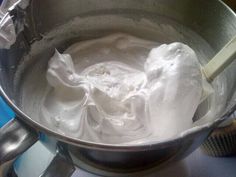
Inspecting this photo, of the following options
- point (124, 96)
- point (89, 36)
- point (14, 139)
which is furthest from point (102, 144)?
point (89, 36)

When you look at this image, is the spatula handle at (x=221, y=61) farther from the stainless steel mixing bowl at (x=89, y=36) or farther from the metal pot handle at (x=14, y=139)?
the metal pot handle at (x=14, y=139)

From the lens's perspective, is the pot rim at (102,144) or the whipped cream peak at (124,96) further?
the whipped cream peak at (124,96)

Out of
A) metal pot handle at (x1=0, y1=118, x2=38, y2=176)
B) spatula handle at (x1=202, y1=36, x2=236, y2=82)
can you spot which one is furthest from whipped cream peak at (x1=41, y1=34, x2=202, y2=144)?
metal pot handle at (x1=0, y1=118, x2=38, y2=176)

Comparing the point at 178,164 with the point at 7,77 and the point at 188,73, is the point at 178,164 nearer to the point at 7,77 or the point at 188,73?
the point at 188,73

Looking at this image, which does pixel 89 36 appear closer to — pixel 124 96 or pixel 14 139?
pixel 124 96

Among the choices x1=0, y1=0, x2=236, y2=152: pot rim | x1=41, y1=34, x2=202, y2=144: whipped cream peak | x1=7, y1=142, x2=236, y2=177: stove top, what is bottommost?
x1=7, y1=142, x2=236, y2=177: stove top

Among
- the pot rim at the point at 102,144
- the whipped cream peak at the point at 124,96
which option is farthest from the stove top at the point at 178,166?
the pot rim at the point at 102,144

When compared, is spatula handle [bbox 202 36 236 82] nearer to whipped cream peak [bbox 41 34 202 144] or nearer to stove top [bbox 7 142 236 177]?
whipped cream peak [bbox 41 34 202 144]
